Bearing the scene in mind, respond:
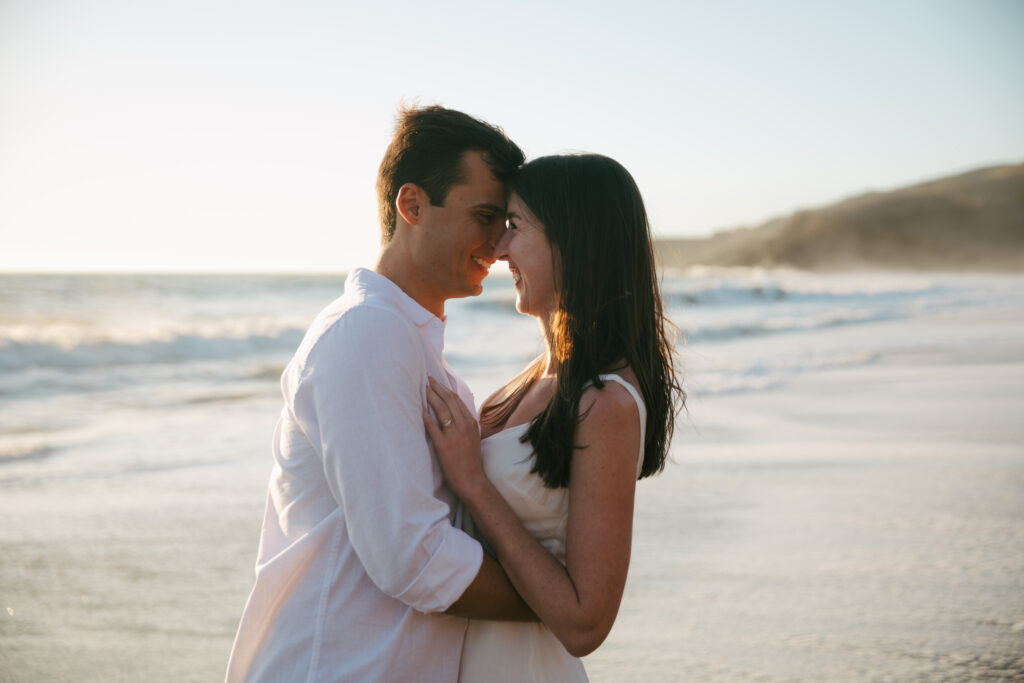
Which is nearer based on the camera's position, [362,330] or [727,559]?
[362,330]

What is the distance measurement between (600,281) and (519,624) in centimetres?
96

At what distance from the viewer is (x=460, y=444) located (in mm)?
2152

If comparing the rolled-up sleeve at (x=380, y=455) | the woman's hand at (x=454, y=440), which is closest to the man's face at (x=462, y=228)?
the woman's hand at (x=454, y=440)

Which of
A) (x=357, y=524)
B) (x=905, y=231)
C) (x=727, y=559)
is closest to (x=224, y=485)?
(x=727, y=559)

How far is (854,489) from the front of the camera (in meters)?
6.09

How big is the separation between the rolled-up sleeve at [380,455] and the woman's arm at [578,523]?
193mm

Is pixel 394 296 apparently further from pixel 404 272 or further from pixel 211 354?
pixel 211 354

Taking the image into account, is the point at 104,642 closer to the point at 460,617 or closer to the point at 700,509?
the point at 460,617

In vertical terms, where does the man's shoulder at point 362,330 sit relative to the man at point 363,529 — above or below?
above

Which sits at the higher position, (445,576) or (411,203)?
(411,203)

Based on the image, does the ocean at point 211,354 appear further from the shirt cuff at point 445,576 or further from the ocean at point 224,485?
the shirt cuff at point 445,576

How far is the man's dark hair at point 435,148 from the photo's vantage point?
8.01 ft

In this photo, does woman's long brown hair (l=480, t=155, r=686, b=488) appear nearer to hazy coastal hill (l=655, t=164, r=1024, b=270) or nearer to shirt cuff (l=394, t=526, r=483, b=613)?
shirt cuff (l=394, t=526, r=483, b=613)

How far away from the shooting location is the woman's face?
8.15ft
